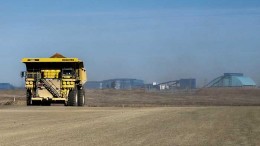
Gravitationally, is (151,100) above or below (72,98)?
below

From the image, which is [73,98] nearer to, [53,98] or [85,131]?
[53,98]

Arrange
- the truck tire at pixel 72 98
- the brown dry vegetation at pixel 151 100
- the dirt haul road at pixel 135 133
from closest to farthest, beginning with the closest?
the dirt haul road at pixel 135 133, the truck tire at pixel 72 98, the brown dry vegetation at pixel 151 100

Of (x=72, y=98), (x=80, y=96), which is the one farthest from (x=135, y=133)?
(x=80, y=96)

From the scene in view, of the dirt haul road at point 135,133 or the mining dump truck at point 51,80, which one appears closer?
the dirt haul road at point 135,133

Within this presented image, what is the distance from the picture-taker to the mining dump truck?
125ft

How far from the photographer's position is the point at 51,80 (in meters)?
38.3

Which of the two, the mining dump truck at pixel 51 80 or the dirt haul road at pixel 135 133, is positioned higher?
the mining dump truck at pixel 51 80

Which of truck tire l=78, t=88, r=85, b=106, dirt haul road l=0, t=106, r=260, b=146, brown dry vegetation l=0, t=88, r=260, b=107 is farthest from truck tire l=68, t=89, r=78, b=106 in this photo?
dirt haul road l=0, t=106, r=260, b=146

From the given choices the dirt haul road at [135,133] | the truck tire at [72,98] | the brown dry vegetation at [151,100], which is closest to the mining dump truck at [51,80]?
the truck tire at [72,98]

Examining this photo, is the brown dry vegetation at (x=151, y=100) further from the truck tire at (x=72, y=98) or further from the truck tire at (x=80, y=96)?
the truck tire at (x=72, y=98)

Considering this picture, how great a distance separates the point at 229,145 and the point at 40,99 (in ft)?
85.3

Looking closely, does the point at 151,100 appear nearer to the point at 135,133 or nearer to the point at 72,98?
the point at 72,98

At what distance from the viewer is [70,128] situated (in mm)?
19141

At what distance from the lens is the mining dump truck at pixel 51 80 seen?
3825 cm
